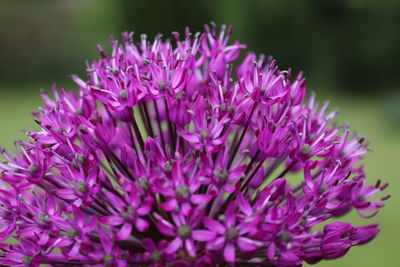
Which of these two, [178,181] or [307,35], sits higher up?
[307,35]

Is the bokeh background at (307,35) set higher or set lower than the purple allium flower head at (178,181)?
higher

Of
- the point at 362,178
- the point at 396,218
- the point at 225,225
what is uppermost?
the point at 396,218

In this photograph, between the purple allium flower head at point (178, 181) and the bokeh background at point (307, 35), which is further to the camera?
the bokeh background at point (307, 35)

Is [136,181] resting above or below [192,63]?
below

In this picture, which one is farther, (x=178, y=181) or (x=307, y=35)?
(x=307, y=35)

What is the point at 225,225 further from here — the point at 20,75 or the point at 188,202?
the point at 20,75

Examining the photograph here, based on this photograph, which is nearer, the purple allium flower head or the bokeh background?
the purple allium flower head

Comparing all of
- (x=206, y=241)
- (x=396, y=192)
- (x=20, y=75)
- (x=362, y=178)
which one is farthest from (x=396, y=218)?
(x=20, y=75)

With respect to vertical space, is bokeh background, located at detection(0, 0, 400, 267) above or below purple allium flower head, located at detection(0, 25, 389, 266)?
above
